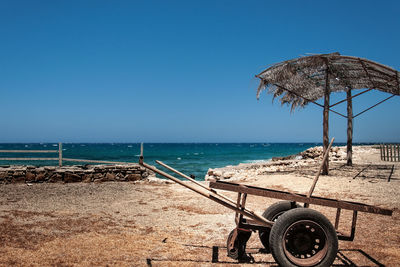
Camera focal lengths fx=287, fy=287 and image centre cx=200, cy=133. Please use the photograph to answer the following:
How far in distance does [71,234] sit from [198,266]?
7.91ft

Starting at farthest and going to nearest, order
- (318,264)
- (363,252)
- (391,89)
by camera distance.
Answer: (391,89) → (363,252) → (318,264)

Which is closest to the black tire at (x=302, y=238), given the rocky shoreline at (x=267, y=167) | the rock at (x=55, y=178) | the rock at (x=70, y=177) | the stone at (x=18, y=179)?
the rocky shoreline at (x=267, y=167)

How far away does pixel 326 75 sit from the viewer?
403 inches

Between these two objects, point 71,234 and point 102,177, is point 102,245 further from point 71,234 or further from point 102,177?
point 102,177

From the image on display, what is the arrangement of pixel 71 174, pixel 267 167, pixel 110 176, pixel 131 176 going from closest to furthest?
pixel 71 174 → pixel 110 176 → pixel 131 176 → pixel 267 167

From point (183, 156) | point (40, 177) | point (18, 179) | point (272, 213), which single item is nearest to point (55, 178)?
point (40, 177)

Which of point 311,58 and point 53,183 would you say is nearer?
point 311,58

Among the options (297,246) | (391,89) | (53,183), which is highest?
(391,89)

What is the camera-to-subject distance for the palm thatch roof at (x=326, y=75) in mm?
8977

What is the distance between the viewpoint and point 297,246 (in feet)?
11.0

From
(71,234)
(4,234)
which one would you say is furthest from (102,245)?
(4,234)

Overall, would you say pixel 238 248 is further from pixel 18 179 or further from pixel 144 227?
pixel 18 179

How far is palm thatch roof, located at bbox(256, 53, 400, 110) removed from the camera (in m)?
8.98

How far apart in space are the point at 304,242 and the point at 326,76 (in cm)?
832
